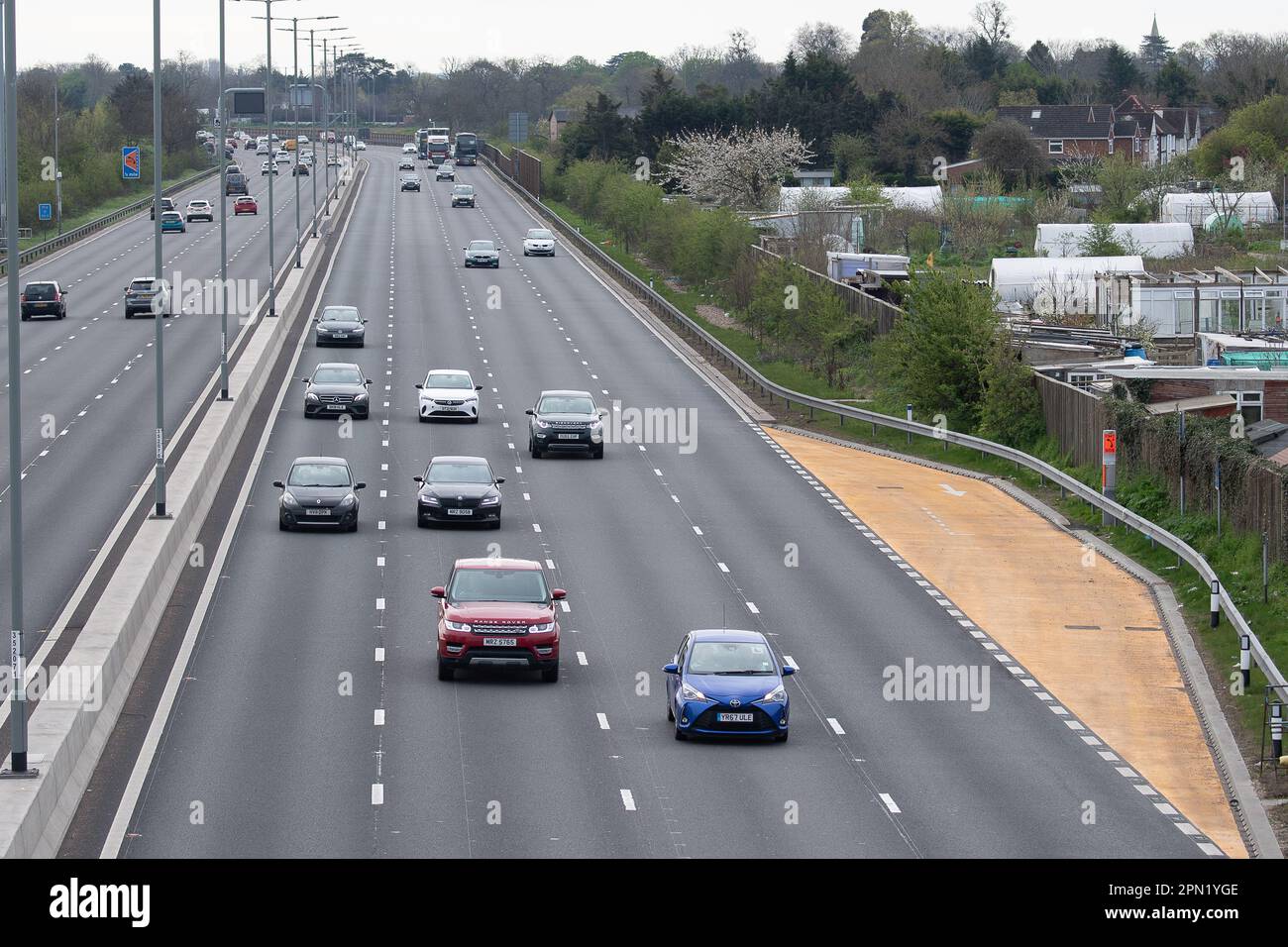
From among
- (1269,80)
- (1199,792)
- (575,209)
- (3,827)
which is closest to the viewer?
(3,827)

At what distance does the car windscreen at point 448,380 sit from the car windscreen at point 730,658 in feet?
89.9

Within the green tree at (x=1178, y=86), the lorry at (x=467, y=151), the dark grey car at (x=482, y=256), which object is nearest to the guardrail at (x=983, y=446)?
the dark grey car at (x=482, y=256)

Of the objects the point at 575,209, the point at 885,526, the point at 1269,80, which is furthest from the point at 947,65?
the point at 885,526

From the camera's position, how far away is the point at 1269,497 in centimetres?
3434

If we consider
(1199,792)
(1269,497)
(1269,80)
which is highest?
(1269,80)

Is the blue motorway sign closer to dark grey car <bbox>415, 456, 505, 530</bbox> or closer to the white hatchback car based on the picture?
the white hatchback car

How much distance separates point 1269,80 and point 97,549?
15062 cm

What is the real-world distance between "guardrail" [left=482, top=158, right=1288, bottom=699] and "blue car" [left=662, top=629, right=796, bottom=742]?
21.6ft

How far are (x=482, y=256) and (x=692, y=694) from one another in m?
68.7

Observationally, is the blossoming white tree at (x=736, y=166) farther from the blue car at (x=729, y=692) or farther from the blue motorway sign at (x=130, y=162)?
the blue car at (x=729, y=692)

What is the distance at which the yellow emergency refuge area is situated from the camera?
25281mm

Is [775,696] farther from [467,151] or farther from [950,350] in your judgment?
[467,151]

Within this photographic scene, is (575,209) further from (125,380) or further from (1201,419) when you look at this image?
(1201,419)

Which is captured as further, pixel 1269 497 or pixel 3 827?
pixel 1269 497
